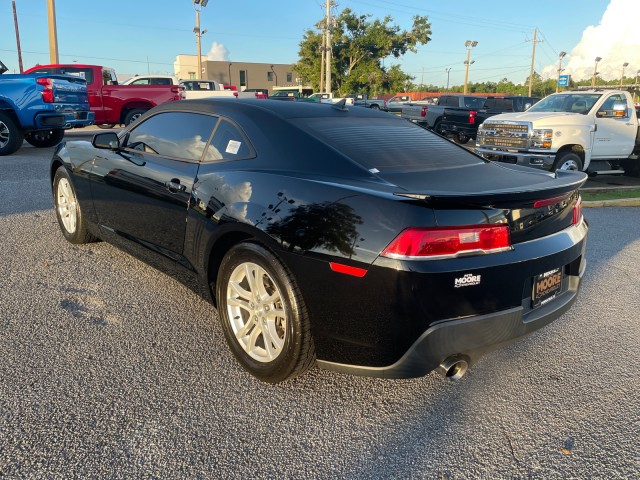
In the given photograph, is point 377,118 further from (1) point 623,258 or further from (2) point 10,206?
(2) point 10,206

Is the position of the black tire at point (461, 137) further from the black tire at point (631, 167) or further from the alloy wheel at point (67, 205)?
the alloy wheel at point (67, 205)

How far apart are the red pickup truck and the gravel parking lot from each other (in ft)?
40.8

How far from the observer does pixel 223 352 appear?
3301mm

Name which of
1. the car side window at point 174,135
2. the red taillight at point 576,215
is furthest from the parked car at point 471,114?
the red taillight at point 576,215

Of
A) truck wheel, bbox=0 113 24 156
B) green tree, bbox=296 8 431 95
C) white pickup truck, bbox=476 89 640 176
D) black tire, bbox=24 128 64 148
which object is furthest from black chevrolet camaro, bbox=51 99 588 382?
green tree, bbox=296 8 431 95

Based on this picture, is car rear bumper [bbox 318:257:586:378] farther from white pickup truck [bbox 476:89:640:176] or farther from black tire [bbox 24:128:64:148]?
black tire [bbox 24:128:64:148]

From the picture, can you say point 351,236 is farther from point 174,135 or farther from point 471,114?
point 471,114

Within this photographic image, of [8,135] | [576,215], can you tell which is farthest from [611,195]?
[8,135]

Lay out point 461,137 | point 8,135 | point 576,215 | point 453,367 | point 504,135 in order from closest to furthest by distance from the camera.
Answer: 1. point 453,367
2. point 576,215
3. point 504,135
4. point 8,135
5. point 461,137

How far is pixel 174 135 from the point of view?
3.84 meters

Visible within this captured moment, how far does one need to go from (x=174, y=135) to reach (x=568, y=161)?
8467 millimetres

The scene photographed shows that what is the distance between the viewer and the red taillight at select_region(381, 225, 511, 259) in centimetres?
232

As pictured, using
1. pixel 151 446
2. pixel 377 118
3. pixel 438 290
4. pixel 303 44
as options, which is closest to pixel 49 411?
pixel 151 446

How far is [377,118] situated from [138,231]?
1921 millimetres
